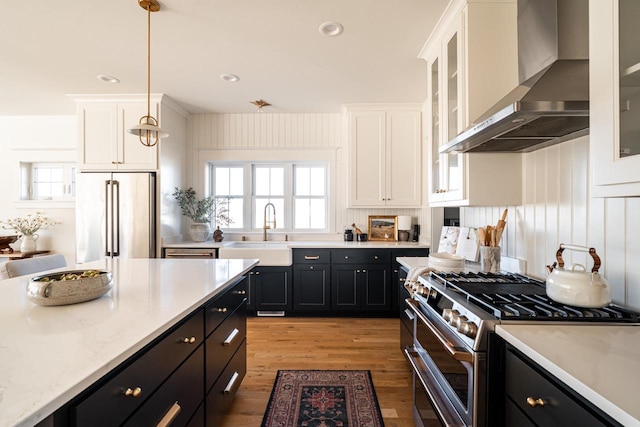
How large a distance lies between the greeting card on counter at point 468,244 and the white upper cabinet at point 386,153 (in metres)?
1.34

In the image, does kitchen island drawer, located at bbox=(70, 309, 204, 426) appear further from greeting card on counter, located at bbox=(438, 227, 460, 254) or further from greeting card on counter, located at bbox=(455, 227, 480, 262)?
greeting card on counter, located at bbox=(438, 227, 460, 254)

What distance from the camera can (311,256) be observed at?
3.50m

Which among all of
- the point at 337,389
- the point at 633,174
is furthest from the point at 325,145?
the point at 633,174

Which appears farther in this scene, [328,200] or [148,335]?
[328,200]

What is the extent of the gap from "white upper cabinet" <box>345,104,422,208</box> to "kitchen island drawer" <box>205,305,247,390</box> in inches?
87.0

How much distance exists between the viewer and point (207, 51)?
2506 mm

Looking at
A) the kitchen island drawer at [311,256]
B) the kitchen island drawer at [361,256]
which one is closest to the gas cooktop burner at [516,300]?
the kitchen island drawer at [361,256]

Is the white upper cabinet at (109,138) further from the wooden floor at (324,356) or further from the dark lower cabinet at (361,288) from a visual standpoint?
the dark lower cabinet at (361,288)

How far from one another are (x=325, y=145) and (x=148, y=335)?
11.5 ft

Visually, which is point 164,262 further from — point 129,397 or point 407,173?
point 407,173

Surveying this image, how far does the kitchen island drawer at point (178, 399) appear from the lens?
95 cm

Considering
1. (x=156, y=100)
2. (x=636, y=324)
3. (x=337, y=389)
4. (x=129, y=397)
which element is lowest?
(x=337, y=389)

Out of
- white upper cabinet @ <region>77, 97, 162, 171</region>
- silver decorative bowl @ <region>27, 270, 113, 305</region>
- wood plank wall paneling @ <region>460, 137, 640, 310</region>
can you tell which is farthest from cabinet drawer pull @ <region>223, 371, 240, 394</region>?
white upper cabinet @ <region>77, 97, 162, 171</region>

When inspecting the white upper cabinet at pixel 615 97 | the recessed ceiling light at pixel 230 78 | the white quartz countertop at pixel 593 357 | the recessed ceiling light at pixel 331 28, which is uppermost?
the recessed ceiling light at pixel 230 78
